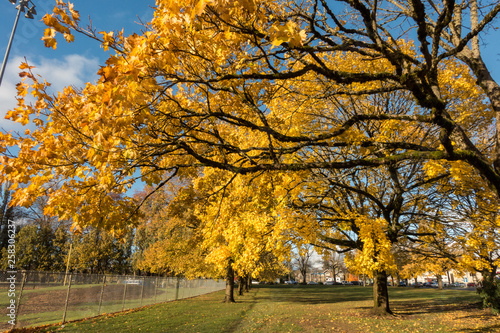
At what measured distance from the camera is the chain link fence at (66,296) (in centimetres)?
841

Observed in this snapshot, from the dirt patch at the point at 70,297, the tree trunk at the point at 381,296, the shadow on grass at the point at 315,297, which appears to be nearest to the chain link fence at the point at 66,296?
the dirt patch at the point at 70,297

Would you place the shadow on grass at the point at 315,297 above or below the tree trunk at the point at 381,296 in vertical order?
below

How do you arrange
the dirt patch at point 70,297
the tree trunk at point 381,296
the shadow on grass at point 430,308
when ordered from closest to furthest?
the dirt patch at point 70,297, the tree trunk at point 381,296, the shadow on grass at point 430,308

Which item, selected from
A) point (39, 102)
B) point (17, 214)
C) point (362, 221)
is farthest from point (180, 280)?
point (17, 214)

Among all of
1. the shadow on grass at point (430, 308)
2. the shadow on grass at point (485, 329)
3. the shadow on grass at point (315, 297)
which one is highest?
the shadow on grass at point (485, 329)

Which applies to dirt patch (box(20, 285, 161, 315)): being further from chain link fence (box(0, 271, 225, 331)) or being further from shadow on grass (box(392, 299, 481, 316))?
shadow on grass (box(392, 299, 481, 316))

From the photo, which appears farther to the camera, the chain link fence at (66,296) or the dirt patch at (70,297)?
the dirt patch at (70,297)

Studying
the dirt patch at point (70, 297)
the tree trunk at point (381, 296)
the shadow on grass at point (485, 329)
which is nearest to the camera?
the shadow on grass at point (485, 329)

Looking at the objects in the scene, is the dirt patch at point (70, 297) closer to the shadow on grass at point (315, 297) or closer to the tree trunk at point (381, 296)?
the shadow on grass at point (315, 297)

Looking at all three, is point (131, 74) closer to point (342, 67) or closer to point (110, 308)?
point (342, 67)

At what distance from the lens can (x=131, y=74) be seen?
215 centimetres

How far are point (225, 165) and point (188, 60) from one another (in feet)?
5.17

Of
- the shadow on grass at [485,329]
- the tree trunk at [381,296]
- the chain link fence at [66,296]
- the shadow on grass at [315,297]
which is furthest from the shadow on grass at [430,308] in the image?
the chain link fence at [66,296]

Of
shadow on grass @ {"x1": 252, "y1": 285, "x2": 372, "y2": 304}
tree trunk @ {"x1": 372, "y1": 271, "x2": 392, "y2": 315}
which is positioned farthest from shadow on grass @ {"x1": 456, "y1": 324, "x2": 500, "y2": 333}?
shadow on grass @ {"x1": 252, "y1": 285, "x2": 372, "y2": 304}
